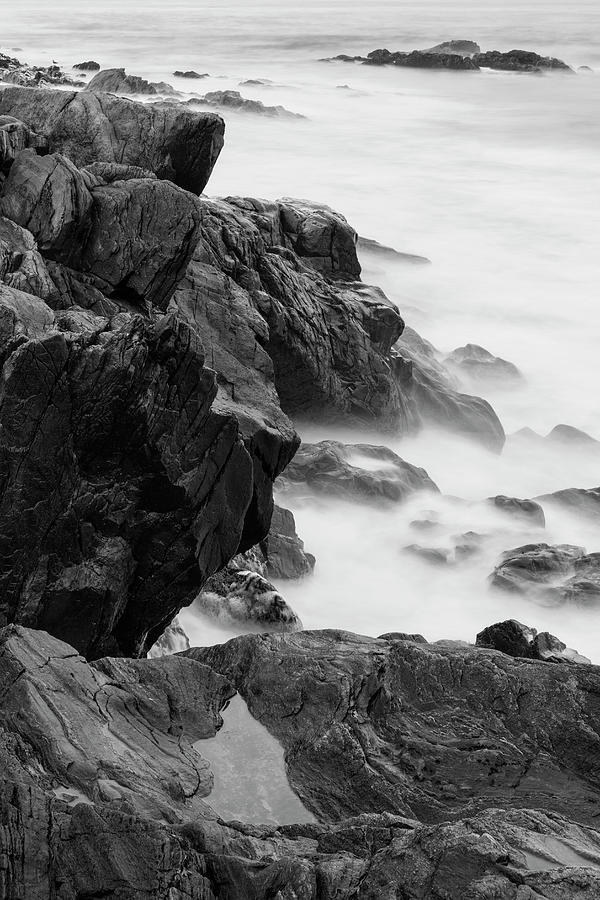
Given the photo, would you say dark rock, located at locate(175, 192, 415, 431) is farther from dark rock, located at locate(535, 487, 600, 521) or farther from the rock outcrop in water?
the rock outcrop in water

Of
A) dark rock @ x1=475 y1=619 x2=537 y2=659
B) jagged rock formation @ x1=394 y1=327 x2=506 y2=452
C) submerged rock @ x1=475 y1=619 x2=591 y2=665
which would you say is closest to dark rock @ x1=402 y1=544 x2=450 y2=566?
jagged rock formation @ x1=394 y1=327 x2=506 y2=452

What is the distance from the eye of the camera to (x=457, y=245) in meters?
64.3

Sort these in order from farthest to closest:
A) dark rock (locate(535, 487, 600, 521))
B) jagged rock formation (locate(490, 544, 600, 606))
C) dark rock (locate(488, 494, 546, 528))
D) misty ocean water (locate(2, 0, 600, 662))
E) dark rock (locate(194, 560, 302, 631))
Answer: dark rock (locate(535, 487, 600, 521))
dark rock (locate(488, 494, 546, 528))
misty ocean water (locate(2, 0, 600, 662))
jagged rock formation (locate(490, 544, 600, 606))
dark rock (locate(194, 560, 302, 631))

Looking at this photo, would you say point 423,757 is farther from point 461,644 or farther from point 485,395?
point 485,395

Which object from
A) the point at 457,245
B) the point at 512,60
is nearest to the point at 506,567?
the point at 457,245

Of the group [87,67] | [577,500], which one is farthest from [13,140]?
[87,67]

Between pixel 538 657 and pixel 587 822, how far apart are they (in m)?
5.17

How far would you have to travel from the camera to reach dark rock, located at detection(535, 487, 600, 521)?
3409 cm

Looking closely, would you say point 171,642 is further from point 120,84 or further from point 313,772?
point 120,84


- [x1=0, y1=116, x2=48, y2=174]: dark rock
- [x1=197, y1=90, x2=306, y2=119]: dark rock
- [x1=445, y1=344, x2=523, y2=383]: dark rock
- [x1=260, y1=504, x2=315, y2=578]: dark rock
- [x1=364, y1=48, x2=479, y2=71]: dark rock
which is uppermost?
[x1=364, y1=48, x2=479, y2=71]: dark rock

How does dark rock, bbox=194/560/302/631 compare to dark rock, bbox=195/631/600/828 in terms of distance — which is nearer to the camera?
dark rock, bbox=195/631/600/828

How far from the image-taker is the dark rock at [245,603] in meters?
23.0

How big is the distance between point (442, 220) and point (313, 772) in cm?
5917

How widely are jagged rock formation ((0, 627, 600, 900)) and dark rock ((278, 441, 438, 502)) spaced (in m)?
13.7
